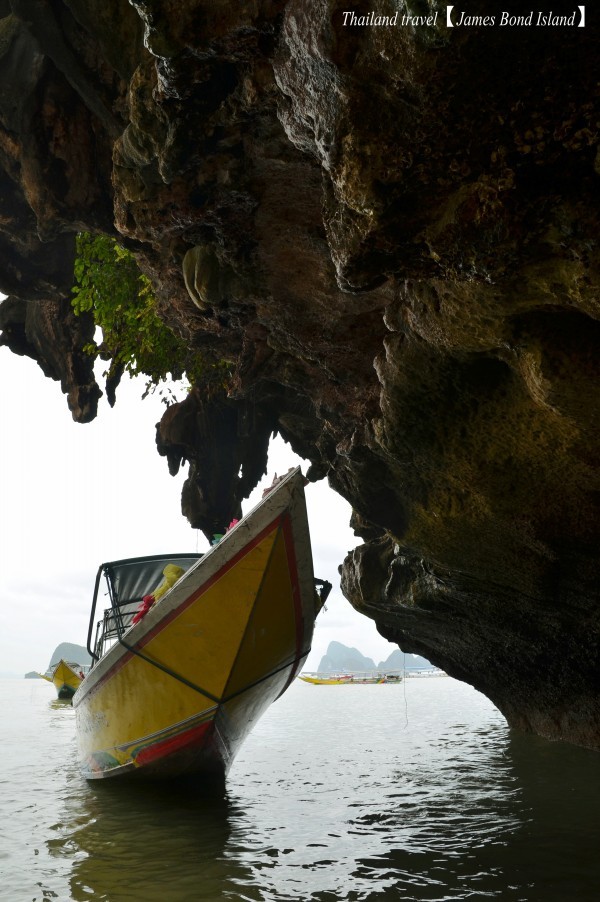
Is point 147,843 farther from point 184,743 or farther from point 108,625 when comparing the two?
point 108,625

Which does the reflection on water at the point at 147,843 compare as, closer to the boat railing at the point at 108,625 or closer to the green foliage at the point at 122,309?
the boat railing at the point at 108,625

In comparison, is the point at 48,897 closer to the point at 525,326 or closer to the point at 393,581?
the point at 525,326

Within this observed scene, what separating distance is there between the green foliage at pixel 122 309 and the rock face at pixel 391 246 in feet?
3.00

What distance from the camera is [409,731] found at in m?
15.6

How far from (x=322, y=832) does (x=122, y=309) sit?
9.31 m

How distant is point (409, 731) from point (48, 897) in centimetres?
1274

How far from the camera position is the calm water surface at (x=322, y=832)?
428cm

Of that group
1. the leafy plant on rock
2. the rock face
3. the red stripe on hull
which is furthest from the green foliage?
the red stripe on hull

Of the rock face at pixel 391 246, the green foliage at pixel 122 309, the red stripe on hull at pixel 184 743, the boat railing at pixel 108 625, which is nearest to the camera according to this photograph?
the rock face at pixel 391 246

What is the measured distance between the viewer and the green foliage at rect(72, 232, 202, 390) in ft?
37.6

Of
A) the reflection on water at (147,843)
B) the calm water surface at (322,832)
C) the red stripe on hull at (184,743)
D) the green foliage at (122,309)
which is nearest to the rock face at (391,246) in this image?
the green foliage at (122,309)

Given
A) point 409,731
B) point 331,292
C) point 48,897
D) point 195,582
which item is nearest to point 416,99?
point 331,292

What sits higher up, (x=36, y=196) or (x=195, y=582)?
(x=36, y=196)

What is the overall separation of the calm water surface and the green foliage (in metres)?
7.14
